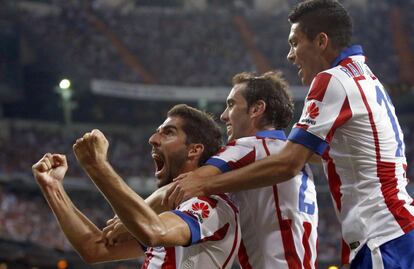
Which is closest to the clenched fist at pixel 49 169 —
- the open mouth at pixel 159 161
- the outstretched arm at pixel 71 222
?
the outstretched arm at pixel 71 222

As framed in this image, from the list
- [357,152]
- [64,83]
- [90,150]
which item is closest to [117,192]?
[90,150]

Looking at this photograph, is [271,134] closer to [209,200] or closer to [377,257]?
[209,200]

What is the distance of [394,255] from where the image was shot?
425cm

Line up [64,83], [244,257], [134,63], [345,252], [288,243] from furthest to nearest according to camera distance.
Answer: [134,63] → [64,83] → [244,257] → [288,243] → [345,252]

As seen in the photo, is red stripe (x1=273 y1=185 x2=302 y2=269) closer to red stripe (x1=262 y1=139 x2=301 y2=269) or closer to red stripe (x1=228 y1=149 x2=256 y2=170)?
red stripe (x1=262 y1=139 x2=301 y2=269)

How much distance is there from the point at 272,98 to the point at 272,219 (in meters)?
0.74

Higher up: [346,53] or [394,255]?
[346,53]

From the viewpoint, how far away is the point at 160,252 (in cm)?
448

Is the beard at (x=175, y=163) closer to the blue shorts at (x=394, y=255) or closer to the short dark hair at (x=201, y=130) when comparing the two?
the short dark hair at (x=201, y=130)

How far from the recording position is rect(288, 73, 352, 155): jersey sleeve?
427 centimetres

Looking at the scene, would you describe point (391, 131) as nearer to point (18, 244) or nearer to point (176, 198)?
point (176, 198)

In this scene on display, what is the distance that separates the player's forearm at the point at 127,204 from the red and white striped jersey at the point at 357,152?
897mm

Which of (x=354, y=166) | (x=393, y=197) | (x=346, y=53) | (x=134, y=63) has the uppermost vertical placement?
(x=346, y=53)

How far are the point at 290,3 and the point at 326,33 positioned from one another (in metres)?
32.0
